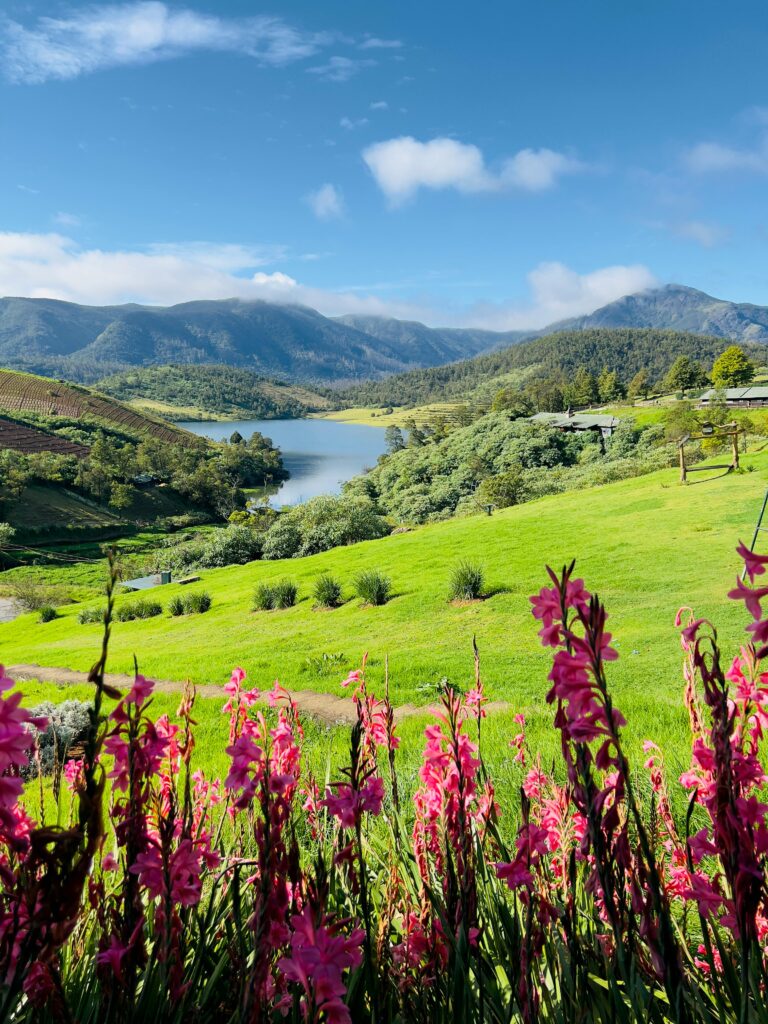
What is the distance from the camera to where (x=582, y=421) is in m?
62.4

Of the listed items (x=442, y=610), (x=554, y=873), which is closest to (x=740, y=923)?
(x=554, y=873)

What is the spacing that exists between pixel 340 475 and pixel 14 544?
4893 centimetres

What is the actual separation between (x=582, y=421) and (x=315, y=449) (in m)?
79.5

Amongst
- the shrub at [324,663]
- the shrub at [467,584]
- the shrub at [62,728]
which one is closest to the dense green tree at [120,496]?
the shrub at [467,584]

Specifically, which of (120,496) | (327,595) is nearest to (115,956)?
(327,595)

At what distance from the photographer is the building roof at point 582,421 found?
195ft

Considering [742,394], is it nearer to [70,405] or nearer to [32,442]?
[32,442]

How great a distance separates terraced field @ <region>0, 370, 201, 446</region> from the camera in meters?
112

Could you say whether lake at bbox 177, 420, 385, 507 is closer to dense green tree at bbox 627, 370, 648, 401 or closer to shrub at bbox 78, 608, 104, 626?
shrub at bbox 78, 608, 104, 626

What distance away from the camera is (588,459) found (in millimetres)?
52375

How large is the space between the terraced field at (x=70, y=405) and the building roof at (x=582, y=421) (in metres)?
73.0

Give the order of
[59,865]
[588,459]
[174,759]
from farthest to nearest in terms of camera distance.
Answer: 1. [588,459]
2. [174,759]
3. [59,865]

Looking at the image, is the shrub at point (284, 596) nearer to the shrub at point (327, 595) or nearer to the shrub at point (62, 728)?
the shrub at point (327, 595)

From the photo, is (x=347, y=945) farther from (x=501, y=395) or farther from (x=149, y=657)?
(x=501, y=395)
